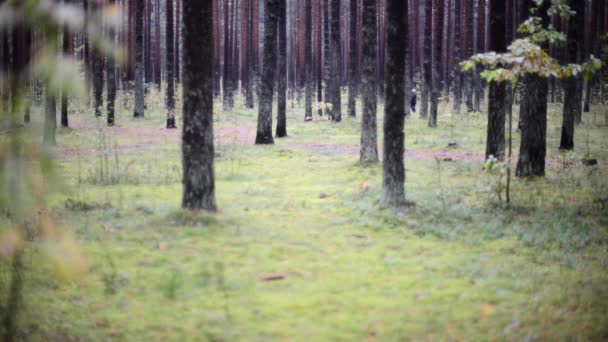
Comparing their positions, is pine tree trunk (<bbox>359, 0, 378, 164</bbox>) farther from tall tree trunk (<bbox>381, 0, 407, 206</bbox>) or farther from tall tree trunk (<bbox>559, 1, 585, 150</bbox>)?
tall tree trunk (<bbox>559, 1, 585, 150</bbox>)

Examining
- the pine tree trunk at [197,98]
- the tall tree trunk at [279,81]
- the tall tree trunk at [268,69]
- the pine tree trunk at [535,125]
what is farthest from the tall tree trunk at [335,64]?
the pine tree trunk at [197,98]

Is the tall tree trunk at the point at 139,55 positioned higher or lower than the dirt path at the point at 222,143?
higher

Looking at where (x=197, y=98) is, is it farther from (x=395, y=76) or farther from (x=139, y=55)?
(x=139, y=55)

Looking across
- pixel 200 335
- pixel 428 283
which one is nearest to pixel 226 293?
pixel 200 335

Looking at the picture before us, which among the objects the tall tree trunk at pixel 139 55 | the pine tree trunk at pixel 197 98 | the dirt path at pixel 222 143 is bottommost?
the dirt path at pixel 222 143

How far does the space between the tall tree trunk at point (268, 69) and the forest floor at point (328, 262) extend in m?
5.37

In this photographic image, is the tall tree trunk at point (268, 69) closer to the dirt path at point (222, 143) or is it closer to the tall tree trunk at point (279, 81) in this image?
the dirt path at point (222, 143)

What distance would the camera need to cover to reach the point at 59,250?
131 centimetres

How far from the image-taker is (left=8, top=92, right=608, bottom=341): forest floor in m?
4.37

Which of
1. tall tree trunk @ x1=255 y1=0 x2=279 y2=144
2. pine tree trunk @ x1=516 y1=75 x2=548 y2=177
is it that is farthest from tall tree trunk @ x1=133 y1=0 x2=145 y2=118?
pine tree trunk @ x1=516 y1=75 x2=548 y2=177

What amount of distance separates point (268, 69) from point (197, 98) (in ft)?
32.2

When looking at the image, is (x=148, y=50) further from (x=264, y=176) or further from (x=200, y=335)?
(x=200, y=335)

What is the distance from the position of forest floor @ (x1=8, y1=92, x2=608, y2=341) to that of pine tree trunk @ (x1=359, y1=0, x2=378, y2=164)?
3.61ft

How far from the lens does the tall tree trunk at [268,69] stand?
1666cm
